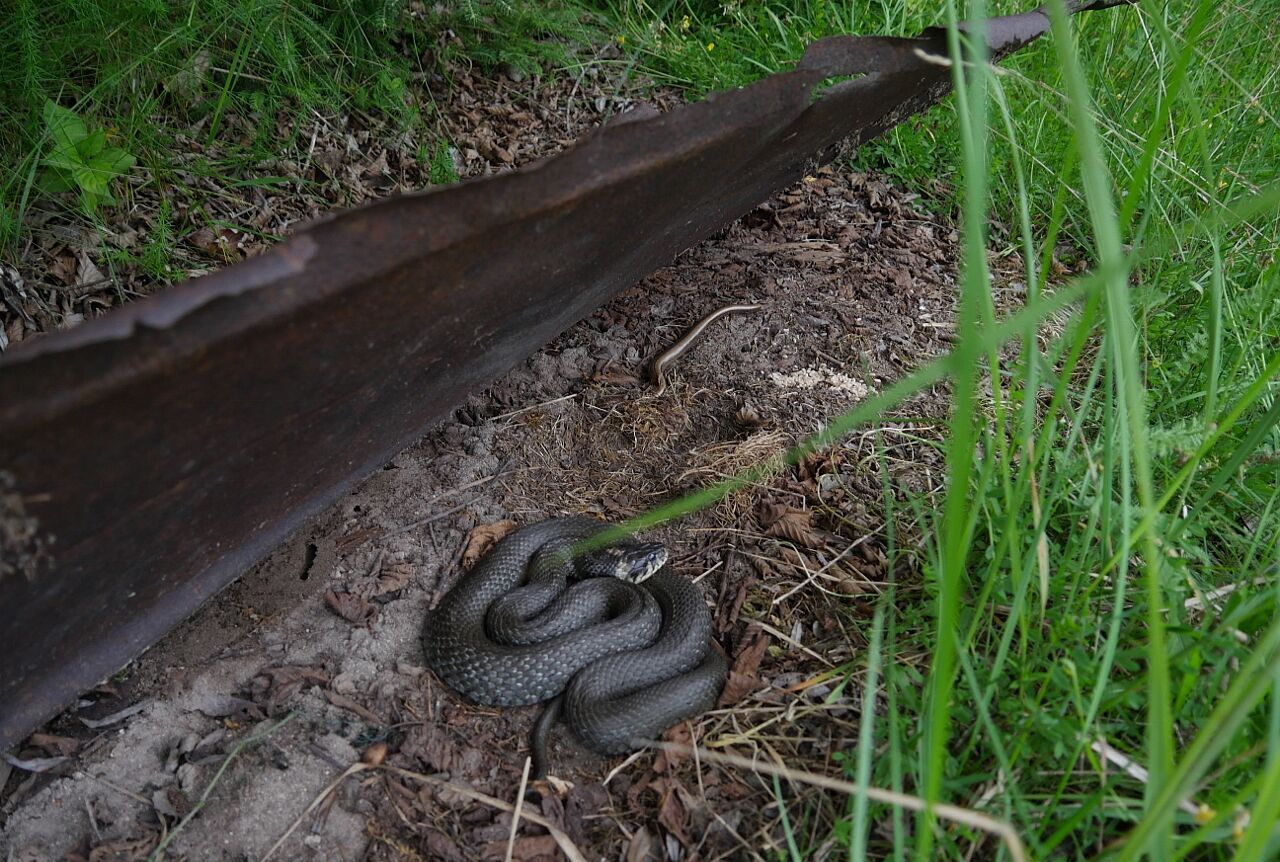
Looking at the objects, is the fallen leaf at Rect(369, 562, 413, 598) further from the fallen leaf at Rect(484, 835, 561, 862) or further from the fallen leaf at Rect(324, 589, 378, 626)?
the fallen leaf at Rect(484, 835, 561, 862)

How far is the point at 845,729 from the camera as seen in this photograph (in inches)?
98.0

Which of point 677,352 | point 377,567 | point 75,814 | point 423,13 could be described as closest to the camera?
point 75,814

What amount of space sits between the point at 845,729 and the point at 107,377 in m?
2.11

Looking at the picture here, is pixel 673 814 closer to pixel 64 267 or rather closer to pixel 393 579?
pixel 393 579

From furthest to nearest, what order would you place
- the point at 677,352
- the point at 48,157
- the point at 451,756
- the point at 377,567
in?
the point at 677,352, the point at 48,157, the point at 377,567, the point at 451,756

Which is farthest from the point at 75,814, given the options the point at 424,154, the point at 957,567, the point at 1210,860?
the point at 424,154

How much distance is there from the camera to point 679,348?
4.18 m

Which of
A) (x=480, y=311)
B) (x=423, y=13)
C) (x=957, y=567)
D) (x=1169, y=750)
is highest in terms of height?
(x=423, y=13)

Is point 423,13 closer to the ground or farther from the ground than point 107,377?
farther from the ground

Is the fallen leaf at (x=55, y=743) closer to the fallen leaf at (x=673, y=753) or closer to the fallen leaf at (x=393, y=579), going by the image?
the fallen leaf at (x=393, y=579)

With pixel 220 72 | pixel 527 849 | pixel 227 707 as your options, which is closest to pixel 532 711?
pixel 527 849

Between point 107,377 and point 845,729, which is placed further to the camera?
point 845,729

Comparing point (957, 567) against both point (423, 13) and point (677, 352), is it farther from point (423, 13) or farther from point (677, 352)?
point (423, 13)

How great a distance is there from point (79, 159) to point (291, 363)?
269 centimetres
